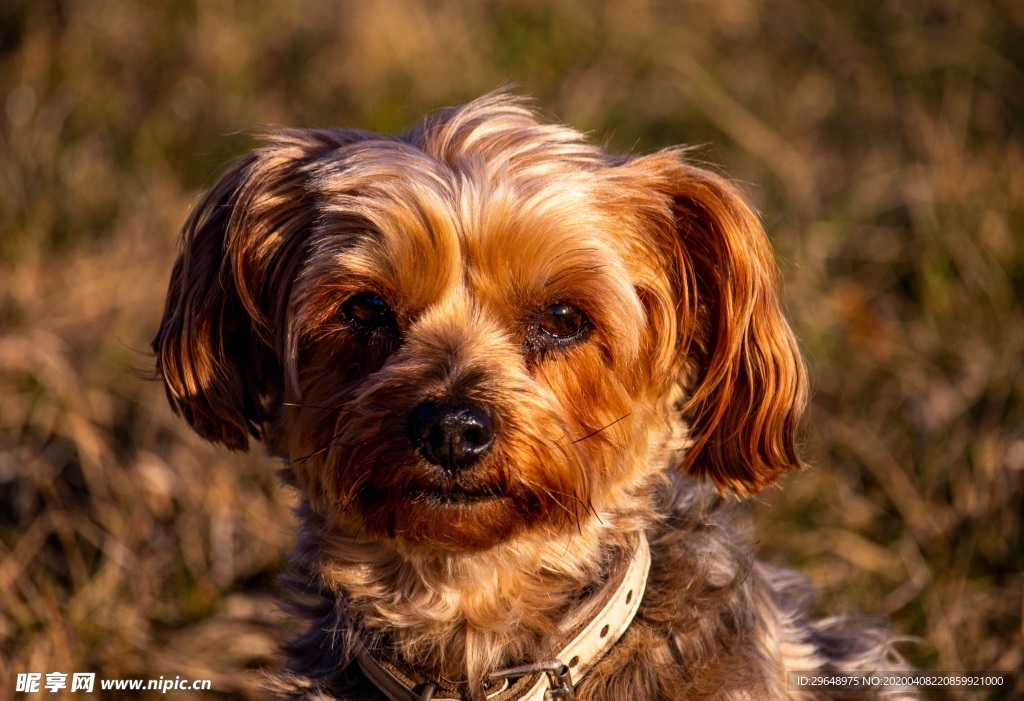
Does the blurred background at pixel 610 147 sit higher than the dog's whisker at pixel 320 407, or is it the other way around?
the dog's whisker at pixel 320 407

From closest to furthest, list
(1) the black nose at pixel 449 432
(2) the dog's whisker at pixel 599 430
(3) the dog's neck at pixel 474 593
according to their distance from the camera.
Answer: (1) the black nose at pixel 449 432 → (2) the dog's whisker at pixel 599 430 → (3) the dog's neck at pixel 474 593

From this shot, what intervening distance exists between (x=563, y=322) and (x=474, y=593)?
0.86 metres

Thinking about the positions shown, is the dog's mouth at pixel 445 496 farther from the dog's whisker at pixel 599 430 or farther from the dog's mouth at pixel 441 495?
the dog's whisker at pixel 599 430

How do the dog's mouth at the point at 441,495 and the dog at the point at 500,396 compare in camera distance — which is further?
the dog at the point at 500,396

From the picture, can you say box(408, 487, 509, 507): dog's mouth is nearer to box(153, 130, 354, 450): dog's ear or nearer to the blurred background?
box(153, 130, 354, 450): dog's ear

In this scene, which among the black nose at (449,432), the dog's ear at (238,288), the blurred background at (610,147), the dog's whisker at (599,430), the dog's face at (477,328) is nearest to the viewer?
the black nose at (449,432)

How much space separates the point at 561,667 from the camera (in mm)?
3258

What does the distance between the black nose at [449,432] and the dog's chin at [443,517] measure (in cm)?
11

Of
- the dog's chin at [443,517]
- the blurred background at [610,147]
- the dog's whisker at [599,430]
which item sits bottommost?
the blurred background at [610,147]

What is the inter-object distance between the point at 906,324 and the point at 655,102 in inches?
114

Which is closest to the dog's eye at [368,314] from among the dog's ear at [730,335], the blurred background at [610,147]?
the dog's ear at [730,335]

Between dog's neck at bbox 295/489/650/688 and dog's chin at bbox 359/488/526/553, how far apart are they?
176 mm

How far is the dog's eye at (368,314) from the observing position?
3.41 metres

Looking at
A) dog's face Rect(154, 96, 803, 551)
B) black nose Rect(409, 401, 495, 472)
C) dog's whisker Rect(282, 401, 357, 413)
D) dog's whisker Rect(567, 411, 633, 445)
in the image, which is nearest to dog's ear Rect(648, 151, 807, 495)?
dog's face Rect(154, 96, 803, 551)
